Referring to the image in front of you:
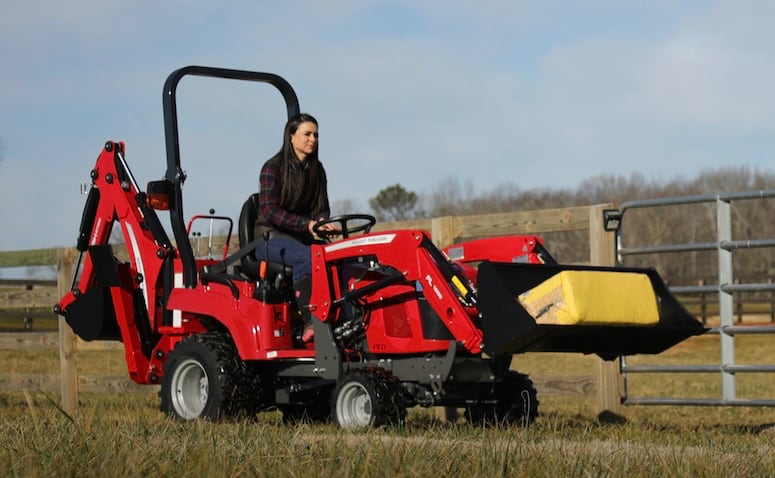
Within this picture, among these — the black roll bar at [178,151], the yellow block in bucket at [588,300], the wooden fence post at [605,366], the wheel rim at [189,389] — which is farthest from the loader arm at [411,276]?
the wooden fence post at [605,366]

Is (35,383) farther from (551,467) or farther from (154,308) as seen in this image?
(551,467)

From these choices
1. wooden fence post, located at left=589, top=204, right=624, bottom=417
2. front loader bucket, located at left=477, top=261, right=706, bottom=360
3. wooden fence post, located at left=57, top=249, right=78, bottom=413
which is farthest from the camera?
wooden fence post, located at left=57, top=249, right=78, bottom=413

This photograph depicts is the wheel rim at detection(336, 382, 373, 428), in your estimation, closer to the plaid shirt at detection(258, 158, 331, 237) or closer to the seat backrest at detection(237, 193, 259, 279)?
the plaid shirt at detection(258, 158, 331, 237)

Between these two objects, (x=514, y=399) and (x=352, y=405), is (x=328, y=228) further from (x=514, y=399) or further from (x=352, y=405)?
(x=514, y=399)

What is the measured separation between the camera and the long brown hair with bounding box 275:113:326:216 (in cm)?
804

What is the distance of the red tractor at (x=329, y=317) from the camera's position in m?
6.80

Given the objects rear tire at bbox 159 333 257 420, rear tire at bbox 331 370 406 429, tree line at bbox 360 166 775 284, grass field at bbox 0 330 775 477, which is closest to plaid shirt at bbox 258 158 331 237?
rear tire at bbox 159 333 257 420

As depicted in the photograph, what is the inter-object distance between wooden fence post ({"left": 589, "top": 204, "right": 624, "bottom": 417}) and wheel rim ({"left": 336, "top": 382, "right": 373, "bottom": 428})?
2.64 m

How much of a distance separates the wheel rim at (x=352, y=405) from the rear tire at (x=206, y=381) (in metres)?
0.85

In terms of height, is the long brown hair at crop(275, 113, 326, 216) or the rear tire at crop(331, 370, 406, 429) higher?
the long brown hair at crop(275, 113, 326, 216)

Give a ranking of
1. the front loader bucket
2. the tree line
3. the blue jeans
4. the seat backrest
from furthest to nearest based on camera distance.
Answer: the tree line, the seat backrest, the blue jeans, the front loader bucket

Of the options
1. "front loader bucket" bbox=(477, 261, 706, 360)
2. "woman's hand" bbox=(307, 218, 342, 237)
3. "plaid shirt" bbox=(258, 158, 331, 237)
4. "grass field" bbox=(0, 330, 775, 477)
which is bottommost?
"grass field" bbox=(0, 330, 775, 477)

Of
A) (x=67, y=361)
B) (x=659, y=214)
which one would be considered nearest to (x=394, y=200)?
(x=659, y=214)

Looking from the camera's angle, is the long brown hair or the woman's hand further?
the long brown hair
